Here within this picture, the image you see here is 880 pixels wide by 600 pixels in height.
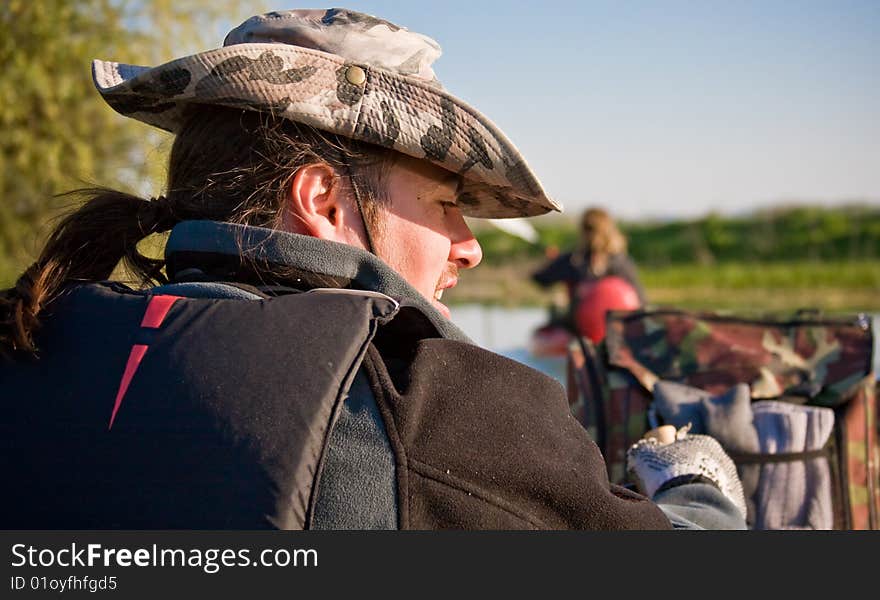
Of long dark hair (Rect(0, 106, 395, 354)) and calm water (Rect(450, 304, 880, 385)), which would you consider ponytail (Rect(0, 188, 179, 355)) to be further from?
calm water (Rect(450, 304, 880, 385))

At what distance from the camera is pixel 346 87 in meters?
1.40

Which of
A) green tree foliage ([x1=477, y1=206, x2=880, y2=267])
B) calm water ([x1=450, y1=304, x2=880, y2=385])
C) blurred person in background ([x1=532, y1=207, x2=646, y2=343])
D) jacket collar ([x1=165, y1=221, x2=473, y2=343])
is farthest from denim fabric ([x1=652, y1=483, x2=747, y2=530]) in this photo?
green tree foliage ([x1=477, y1=206, x2=880, y2=267])

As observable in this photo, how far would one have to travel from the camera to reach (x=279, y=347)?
3.70 ft

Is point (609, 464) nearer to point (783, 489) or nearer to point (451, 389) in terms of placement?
point (783, 489)

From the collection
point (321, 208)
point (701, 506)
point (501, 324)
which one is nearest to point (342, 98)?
point (321, 208)

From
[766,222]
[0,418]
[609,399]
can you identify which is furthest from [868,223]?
[0,418]

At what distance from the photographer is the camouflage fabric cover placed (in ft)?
7.21

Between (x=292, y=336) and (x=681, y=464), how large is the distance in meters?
0.85

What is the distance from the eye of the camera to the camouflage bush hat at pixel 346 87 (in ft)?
4.54

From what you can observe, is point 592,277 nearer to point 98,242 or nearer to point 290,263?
point 98,242

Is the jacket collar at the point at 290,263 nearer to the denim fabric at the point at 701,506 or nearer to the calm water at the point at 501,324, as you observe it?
the denim fabric at the point at 701,506

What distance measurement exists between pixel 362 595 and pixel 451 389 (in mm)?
270

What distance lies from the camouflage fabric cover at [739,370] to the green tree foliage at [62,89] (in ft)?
15.6

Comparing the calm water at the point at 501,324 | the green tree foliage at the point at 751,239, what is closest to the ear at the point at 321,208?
the calm water at the point at 501,324
